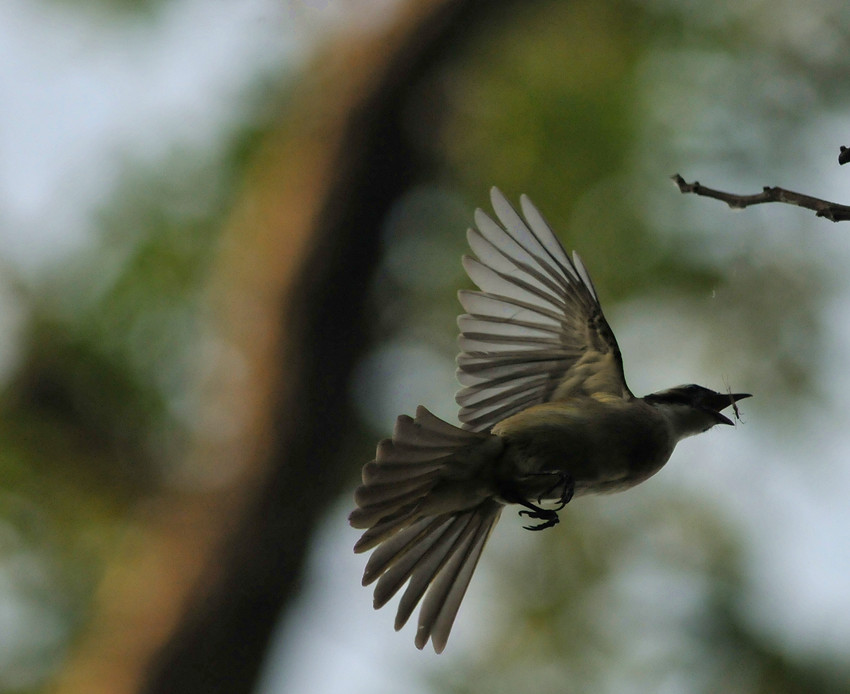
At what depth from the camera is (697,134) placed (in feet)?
16.9

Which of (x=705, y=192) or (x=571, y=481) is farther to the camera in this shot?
(x=571, y=481)

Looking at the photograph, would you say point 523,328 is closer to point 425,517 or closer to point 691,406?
point 691,406

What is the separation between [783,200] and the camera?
59.6 inches

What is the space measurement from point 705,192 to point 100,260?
14.1 feet

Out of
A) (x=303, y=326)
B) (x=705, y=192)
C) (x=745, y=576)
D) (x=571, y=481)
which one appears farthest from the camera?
(x=745, y=576)

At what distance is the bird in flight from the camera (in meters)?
2.50

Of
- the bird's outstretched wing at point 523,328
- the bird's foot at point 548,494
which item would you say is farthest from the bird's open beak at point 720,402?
the bird's foot at point 548,494

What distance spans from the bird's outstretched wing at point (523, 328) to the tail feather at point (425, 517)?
1.12 feet

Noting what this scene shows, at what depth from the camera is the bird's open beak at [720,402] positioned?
9.69 ft

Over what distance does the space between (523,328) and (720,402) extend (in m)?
0.65

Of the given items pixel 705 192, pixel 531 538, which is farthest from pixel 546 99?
pixel 705 192

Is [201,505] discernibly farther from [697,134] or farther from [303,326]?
[697,134]

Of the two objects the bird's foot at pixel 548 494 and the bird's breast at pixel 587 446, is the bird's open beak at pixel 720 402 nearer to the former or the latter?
the bird's breast at pixel 587 446

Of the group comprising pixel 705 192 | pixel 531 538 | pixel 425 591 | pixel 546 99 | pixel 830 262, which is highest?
pixel 546 99
